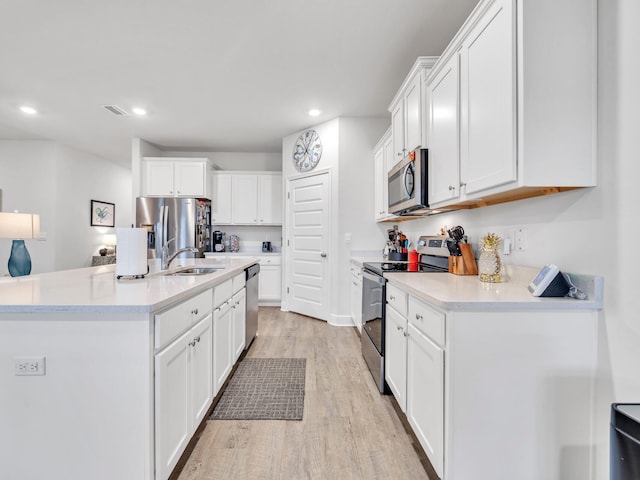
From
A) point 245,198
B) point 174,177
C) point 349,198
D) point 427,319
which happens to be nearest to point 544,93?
point 427,319

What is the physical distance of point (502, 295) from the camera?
146 centimetres

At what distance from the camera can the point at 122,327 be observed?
1272 mm

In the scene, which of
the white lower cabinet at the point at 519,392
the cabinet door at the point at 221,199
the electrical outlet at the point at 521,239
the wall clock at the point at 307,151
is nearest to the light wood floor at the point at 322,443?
the white lower cabinet at the point at 519,392

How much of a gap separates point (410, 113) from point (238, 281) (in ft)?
6.21

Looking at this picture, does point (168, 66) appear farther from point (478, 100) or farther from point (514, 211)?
point (514, 211)

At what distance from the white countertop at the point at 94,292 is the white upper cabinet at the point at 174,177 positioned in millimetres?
3339

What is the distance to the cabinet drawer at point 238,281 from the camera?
2629 mm

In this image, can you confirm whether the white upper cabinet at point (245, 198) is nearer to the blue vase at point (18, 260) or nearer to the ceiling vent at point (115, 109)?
the ceiling vent at point (115, 109)

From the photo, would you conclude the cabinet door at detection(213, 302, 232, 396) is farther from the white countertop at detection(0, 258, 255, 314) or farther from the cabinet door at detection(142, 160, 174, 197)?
the cabinet door at detection(142, 160, 174, 197)

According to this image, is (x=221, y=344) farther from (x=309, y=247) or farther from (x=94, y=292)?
(x=309, y=247)

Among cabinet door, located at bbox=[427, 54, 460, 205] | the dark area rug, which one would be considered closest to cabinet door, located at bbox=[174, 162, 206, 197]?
the dark area rug

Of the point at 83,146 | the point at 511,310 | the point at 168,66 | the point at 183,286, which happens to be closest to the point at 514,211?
the point at 511,310

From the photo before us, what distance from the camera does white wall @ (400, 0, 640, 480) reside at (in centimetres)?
120

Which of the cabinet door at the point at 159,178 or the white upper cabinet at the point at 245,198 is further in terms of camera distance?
the white upper cabinet at the point at 245,198
